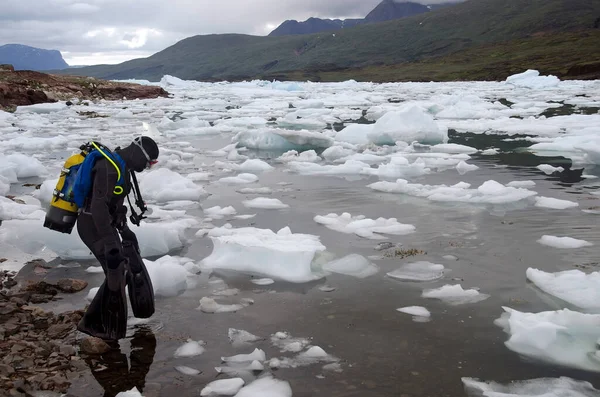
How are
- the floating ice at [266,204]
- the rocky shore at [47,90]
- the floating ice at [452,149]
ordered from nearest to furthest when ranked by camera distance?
the floating ice at [266,204] < the floating ice at [452,149] < the rocky shore at [47,90]

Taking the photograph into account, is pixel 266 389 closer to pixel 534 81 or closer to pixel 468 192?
pixel 468 192

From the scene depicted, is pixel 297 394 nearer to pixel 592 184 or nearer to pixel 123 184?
pixel 123 184

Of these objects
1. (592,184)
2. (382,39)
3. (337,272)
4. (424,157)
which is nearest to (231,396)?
(337,272)

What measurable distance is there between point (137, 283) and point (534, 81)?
5319 cm

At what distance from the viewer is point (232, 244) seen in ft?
20.6

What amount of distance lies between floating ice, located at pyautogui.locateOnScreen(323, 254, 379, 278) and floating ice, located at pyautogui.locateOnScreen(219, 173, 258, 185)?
5.54 meters

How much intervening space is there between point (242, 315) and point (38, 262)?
119 inches

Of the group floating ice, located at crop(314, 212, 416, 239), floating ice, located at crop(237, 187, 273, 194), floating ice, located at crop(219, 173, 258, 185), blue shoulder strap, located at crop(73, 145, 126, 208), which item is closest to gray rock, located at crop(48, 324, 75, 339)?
blue shoulder strap, located at crop(73, 145, 126, 208)

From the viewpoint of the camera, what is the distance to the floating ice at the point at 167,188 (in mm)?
9875

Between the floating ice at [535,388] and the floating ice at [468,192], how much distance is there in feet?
17.7

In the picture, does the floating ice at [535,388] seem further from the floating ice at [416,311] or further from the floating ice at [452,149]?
the floating ice at [452,149]

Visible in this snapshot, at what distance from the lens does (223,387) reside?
3846mm

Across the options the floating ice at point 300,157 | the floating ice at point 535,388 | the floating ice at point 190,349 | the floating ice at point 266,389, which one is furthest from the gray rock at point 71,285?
the floating ice at point 300,157

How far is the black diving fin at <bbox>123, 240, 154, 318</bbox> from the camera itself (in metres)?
4.66
